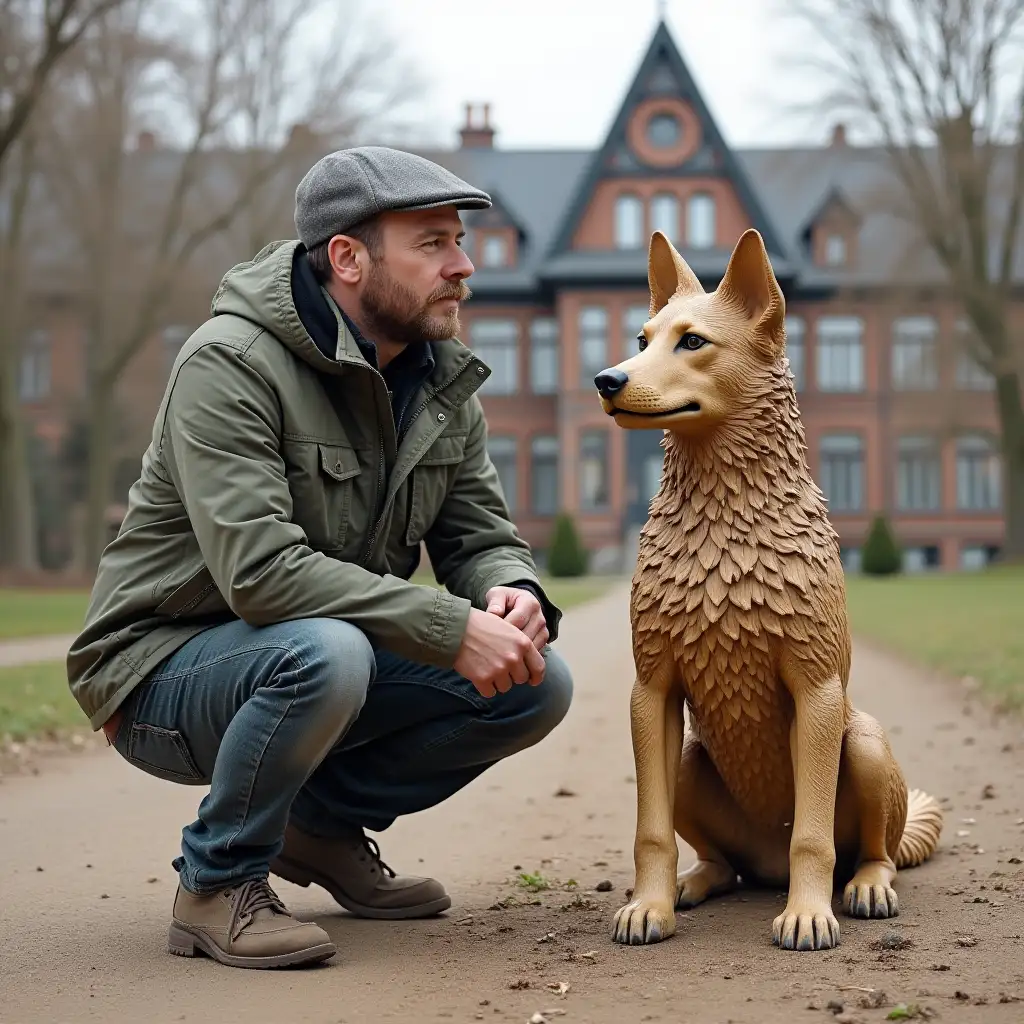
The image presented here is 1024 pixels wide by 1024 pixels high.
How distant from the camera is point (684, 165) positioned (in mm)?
48125

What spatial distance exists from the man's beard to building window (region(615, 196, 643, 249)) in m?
44.7

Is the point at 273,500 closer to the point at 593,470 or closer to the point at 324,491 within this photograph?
the point at 324,491

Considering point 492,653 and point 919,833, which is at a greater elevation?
point 492,653

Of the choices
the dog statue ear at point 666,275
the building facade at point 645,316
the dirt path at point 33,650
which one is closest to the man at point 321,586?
the dog statue ear at point 666,275

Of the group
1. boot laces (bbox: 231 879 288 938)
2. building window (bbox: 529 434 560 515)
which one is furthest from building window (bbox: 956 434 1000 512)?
boot laces (bbox: 231 879 288 938)

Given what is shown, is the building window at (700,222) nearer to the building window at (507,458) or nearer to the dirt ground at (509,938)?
the building window at (507,458)

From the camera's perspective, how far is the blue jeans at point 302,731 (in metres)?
3.95

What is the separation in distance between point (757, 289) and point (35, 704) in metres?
7.64

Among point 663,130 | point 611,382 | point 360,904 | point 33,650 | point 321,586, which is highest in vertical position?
point 663,130

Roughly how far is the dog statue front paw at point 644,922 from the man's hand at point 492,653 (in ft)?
2.37

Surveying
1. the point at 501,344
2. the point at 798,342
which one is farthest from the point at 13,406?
the point at 798,342

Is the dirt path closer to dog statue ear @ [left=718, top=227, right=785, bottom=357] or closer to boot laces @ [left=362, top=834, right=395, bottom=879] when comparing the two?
boot laces @ [left=362, top=834, right=395, bottom=879]

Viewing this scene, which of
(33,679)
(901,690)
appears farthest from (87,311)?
(901,690)

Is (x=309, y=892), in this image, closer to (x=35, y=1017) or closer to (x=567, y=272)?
(x=35, y=1017)
